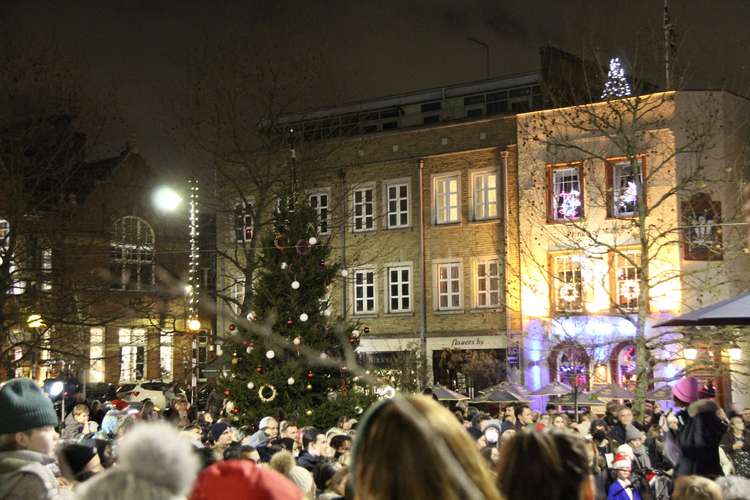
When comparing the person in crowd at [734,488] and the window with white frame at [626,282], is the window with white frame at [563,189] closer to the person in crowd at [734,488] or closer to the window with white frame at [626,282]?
the window with white frame at [626,282]

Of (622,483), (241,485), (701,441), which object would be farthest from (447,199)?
(241,485)

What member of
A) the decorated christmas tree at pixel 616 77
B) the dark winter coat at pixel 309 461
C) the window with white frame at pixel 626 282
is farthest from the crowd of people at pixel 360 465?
the window with white frame at pixel 626 282

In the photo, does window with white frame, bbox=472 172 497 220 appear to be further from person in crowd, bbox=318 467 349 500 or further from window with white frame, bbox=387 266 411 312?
person in crowd, bbox=318 467 349 500

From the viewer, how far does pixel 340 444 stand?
1197cm

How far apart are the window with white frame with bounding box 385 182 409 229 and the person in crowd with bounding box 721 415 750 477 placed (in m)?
24.7

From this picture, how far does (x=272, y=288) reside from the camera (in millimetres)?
20219

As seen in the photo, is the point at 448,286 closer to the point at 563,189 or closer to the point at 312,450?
the point at 563,189

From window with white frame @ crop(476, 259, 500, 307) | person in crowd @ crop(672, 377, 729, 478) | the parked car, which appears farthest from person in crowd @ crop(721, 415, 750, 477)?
window with white frame @ crop(476, 259, 500, 307)

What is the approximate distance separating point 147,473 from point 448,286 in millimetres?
36183

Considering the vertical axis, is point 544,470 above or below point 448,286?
below

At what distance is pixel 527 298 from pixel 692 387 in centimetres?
2593

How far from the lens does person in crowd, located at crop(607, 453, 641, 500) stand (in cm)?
1081

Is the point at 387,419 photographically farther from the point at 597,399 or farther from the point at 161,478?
the point at 597,399

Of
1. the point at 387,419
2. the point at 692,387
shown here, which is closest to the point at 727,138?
the point at 692,387
